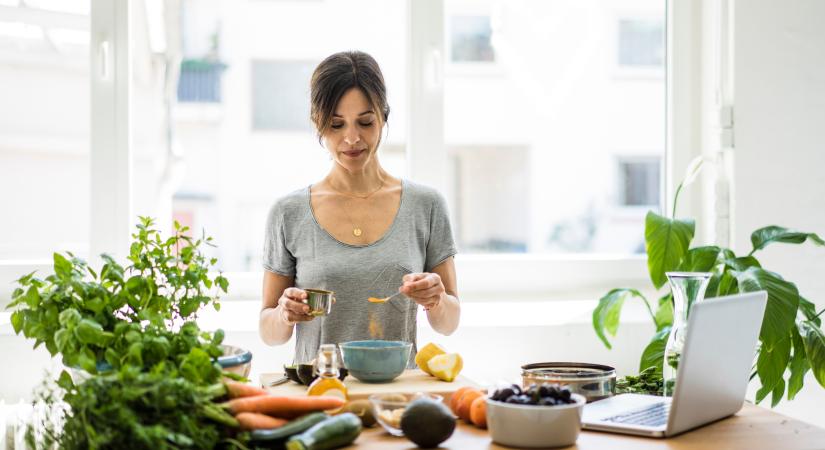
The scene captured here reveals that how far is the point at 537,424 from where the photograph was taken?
148 cm

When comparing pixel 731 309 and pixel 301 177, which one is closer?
pixel 731 309

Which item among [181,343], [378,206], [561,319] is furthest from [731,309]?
[561,319]

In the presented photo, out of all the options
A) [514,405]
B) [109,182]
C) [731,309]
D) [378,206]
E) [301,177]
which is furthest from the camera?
[301,177]

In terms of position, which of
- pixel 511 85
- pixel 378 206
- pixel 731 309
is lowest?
pixel 731 309

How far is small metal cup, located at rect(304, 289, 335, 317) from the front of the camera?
2014 millimetres

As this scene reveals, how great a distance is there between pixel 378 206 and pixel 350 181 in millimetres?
109

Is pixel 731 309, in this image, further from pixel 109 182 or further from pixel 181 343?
pixel 109 182

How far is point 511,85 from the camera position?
3664mm

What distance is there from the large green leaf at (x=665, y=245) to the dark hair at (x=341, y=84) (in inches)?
42.2

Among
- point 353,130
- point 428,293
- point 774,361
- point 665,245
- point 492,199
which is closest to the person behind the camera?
point 428,293

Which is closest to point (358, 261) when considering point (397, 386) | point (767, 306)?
point (397, 386)

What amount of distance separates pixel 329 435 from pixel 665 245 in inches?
74.0

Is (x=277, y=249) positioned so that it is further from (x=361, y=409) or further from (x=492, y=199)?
(x=492, y=199)

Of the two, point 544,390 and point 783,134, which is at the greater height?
point 783,134
